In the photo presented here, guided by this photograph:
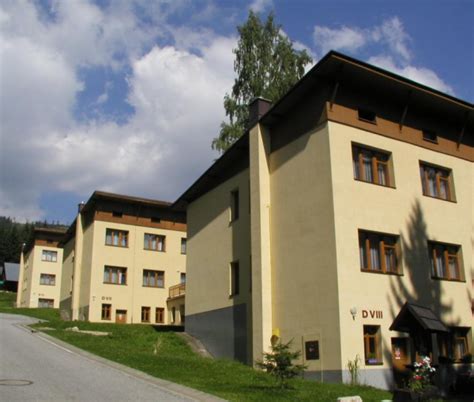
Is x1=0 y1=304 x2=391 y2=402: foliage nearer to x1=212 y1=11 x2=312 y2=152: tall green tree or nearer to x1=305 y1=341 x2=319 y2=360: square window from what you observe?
x1=305 y1=341 x2=319 y2=360: square window

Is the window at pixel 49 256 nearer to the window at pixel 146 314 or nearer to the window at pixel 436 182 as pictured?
the window at pixel 146 314

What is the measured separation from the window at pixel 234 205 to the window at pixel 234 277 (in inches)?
91.5

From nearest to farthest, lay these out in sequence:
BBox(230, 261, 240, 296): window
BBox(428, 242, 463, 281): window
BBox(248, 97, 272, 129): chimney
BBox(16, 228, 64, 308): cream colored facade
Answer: BBox(428, 242, 463, 281): window → BBox(248, 97, 272, 129): chimney → BBox(230, 261, 240, 296): window → BBox(16, 228, 64, 308): cream colored facade

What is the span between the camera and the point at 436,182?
2416 cm

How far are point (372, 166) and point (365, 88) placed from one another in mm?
3214

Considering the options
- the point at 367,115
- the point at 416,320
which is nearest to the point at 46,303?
the point at 367,115

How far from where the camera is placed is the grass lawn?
48.1 ft

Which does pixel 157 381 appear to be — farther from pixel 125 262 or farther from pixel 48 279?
pixel 48 279

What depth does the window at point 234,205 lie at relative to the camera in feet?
91.1

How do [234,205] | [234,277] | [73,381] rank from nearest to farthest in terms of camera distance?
[73,381]
[234,277]
[234,205]

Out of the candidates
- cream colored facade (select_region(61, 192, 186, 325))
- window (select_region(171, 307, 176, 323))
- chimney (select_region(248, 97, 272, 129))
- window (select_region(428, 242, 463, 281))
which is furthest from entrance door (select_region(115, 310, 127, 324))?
window (select_region(428, 242, 463, 281))

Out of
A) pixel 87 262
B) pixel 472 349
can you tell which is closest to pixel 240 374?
pixel 472 349

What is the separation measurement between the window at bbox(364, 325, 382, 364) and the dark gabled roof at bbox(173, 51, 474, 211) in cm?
944

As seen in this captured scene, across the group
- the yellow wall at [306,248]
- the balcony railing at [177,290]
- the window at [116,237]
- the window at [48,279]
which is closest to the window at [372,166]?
the yellow wall at [306,248]
